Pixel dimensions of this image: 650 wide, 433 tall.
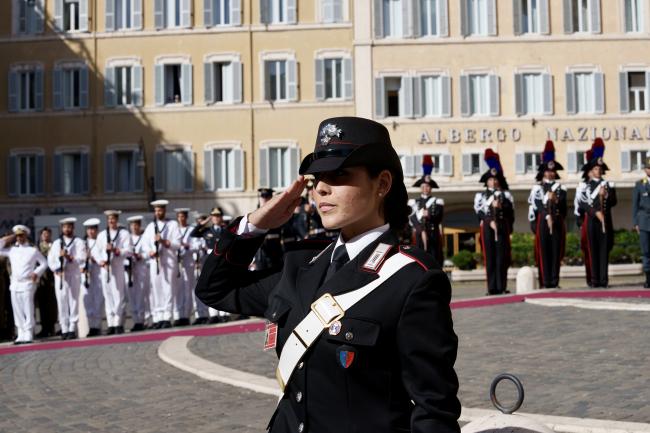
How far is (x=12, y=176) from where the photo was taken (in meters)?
42.2

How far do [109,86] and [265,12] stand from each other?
711cm

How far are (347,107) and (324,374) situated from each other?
3809 centimetres

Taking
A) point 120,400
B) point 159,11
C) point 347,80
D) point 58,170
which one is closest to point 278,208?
point 120,400

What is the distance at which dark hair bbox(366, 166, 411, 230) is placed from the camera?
3.47 metres

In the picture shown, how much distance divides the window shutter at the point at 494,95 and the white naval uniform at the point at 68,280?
25585 mm

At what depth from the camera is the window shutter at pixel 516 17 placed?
40594 mm

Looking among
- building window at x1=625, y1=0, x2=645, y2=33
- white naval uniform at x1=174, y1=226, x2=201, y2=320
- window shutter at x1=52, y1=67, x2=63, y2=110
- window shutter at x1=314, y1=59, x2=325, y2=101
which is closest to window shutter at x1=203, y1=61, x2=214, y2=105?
window shutter at x1=314, y1=59, x2=325, y2=101

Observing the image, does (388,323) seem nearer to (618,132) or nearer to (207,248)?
(207,248)

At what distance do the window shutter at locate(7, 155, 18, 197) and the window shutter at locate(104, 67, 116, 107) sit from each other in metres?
4.67

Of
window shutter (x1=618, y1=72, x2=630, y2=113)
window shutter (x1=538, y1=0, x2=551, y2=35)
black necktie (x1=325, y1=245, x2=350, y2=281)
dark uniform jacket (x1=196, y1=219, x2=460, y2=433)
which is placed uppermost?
window shutter (x1=538, y1=0, x2=551, y2=35)

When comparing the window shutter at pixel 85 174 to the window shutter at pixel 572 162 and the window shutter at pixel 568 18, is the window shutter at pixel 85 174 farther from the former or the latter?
the window shutter at pixel 568 18

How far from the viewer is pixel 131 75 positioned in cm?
4169

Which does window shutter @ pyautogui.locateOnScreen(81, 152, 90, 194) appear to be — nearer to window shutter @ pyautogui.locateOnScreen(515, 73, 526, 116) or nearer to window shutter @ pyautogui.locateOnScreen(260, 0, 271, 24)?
window shutter @ pyautogui.locateOnScreen(260, 0, 271, 24)

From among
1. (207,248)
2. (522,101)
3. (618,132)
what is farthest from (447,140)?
(207,248)
